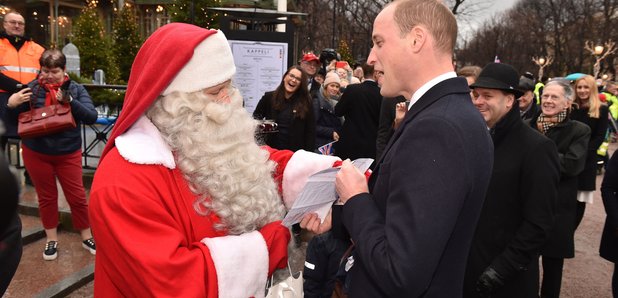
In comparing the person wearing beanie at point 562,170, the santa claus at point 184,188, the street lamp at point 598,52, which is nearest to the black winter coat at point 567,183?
the person wearing beanie at point 562,170

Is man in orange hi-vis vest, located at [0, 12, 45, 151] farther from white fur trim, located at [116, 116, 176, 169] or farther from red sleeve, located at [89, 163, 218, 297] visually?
red sleeve, located at [89, 163, 218, 297]

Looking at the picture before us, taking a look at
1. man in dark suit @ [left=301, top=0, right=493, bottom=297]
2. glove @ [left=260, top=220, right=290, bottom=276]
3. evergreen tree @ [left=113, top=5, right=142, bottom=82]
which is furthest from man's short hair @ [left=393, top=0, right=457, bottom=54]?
evergreen tree @ [left=113, top=5, right=142, bottom=82]

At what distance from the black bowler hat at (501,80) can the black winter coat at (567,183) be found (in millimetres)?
1282

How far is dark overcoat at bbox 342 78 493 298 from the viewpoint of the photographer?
133 centimetres

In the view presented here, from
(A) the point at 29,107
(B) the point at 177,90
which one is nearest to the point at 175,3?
(A) the point at 29,107

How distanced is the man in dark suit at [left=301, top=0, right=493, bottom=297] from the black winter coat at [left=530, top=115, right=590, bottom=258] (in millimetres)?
2633

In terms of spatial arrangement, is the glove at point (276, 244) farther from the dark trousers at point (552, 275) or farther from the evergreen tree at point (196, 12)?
the evergreen tree at point (196, 12)

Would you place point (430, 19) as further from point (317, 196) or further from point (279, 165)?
Result: point (279, 165)

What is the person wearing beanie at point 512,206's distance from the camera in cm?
261

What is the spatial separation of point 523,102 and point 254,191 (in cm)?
494

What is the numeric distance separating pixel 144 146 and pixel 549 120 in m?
3.99

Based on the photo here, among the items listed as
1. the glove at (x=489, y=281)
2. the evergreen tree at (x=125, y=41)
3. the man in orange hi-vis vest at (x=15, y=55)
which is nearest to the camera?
the glove at (x=489, y=281)

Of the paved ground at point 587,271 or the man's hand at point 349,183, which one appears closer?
the man's hand at point 349,183

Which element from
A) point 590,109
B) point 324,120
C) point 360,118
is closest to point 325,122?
point 324,120
